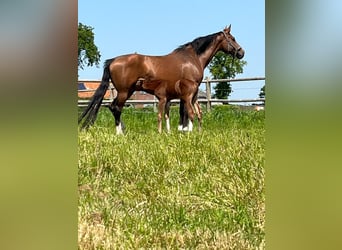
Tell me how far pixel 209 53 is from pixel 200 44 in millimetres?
116

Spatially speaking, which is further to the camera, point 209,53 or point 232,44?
point 209,53

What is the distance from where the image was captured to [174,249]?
2.57 ft

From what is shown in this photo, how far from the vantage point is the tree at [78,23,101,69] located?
770 millimetres

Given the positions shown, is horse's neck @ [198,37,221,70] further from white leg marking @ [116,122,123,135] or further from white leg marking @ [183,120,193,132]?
white leg marking @ [116,122,123,135]

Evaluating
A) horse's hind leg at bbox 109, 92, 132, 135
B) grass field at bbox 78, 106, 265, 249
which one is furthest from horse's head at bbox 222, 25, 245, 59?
horse's hind leg at bbox 109, 92, 132, 135

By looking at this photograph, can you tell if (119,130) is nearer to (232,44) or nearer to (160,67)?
(160,67)

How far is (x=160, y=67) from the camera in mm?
1143

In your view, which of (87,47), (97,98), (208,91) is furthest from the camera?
(208,91)

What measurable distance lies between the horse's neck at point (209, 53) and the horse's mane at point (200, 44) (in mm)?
13

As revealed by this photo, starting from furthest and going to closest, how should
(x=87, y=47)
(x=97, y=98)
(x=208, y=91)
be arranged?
(x=208, y=91) → (x=97, y=98) → (x=87, y=47)

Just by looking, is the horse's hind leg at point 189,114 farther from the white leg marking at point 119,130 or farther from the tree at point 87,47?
the tree at point 87,47

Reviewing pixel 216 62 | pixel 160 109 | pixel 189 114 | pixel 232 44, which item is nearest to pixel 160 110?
pixel 160 109
